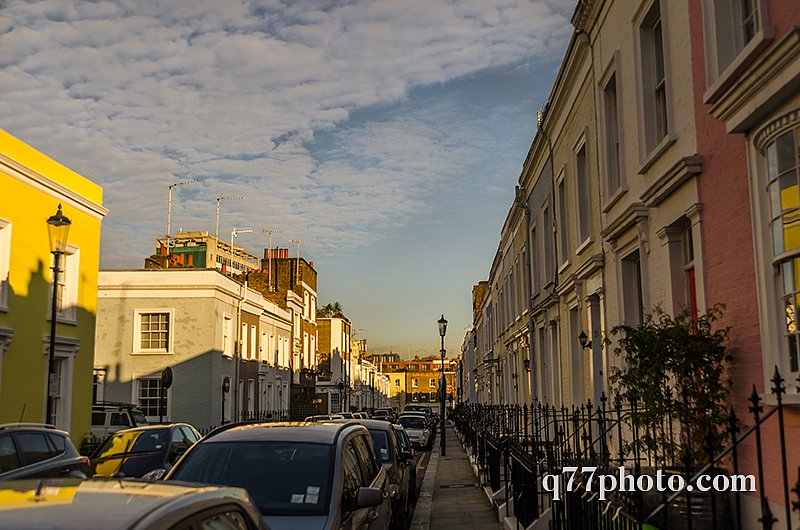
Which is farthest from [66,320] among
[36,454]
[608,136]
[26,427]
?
[608,136]

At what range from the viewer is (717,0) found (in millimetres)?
7926

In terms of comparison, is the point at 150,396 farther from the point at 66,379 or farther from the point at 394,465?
the point at 394,465

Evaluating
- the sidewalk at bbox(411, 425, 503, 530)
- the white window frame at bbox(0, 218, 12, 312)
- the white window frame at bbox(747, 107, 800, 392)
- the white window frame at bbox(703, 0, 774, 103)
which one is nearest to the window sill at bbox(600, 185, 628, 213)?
the white window frame at bbox(703, 0, 774, 103)

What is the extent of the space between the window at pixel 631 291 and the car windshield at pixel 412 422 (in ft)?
78.1

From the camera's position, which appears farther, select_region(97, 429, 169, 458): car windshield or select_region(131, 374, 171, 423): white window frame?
select_region(131, 374, 171, 423): white window frame

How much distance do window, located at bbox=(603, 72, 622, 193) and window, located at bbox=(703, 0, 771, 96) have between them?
486 centimetres

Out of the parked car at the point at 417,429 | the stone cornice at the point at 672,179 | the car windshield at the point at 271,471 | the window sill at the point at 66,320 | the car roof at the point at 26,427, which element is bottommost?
the parked car at the point at 417,429

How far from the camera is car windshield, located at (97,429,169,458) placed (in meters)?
15.8

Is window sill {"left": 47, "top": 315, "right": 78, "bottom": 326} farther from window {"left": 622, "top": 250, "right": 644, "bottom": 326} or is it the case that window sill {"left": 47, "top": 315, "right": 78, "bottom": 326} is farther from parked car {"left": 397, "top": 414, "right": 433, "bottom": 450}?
window {"left": 622, "top": 250, "right": 644, "bottom": 326}

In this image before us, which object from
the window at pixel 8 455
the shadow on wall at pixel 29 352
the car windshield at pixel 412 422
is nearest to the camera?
the window at pixel 8 455

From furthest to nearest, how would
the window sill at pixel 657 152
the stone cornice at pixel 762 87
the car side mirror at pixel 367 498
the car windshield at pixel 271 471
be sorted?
the window sill at pixel 657 152
the car side mirror at pixel 367 498
the car windshield at pixel 271 471
the stone cornice at pixel 762 87

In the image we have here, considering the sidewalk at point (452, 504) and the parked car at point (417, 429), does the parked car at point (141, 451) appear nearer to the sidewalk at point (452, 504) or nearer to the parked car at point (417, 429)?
the sidewalk at point (452, 504)

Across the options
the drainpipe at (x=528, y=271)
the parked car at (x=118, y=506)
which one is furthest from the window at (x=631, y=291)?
the drainpipe at (x=528, y=271)

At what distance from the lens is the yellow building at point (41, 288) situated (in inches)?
765
